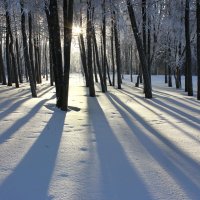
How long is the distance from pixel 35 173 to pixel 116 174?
114 centimetres

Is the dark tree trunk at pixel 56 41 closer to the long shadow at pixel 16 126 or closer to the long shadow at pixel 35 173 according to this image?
the long shadow at pixel 16 126

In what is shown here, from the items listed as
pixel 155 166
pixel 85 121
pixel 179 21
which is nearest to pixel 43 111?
pixel 85 121

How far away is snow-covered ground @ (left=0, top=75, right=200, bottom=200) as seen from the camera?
4.51m

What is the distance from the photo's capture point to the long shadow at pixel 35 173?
14.3ft

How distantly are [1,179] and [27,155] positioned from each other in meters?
1.20

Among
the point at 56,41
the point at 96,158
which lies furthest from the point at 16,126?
the point at 56,41

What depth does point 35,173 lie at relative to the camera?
201 inches

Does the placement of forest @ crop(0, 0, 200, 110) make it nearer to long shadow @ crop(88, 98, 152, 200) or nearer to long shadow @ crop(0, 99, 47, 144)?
long shadow @ crop(0, 99, 47, 144)

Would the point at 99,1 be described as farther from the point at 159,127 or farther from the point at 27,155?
the point at 27,155

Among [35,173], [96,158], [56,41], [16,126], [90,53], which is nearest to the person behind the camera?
[35,173]

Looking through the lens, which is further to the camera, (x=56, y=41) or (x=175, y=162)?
(x=56, y=41)

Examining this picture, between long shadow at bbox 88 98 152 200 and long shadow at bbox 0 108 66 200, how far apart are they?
0.75 m

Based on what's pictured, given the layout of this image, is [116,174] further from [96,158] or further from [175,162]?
[175,162]

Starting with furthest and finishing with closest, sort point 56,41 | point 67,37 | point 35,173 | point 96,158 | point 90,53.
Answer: point 90,53
point 56,41
point 67,37
point 96,158
point 35,173
